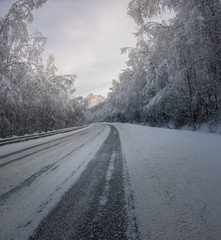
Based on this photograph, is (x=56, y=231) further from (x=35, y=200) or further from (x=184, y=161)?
(x=184, y=161)

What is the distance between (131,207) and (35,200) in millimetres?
1527

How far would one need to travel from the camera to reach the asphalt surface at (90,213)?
5.36ft

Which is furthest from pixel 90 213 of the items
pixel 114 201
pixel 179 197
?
pixel 179 197

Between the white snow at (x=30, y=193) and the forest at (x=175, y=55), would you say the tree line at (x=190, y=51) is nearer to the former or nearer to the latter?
the forest at (x=175, y=55)

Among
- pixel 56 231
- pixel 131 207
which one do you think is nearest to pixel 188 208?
pixel 131 207

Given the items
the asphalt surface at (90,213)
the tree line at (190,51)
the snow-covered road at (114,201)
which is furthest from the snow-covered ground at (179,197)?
the tree line at (190,51)

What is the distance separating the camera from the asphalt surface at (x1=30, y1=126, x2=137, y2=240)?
1635 millimetres

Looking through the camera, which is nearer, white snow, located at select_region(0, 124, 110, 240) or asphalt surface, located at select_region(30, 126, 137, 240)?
asphalt surface, located at select_region(30, 126, 137, 240)

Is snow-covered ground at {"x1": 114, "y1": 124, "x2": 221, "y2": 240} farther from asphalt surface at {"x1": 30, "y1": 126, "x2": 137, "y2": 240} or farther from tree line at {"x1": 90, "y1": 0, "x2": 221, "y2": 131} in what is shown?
tree line at {"x1": 90, "y1": 0, "x2": 221, "y2": 131}

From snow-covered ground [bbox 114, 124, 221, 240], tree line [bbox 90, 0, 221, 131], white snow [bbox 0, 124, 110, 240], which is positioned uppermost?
tree line [bbox 90, 0, 221, 131]

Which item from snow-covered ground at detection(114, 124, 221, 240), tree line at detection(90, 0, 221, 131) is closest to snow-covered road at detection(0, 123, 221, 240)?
snow-covered ground at detection(114, 124, 221, 240)

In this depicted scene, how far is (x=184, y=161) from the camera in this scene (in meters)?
3.89

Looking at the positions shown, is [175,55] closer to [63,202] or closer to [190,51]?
[190,51]

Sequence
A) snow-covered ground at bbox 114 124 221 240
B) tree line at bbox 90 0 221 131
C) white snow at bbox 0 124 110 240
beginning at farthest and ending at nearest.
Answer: tree line at bbox 90 0 221 131 → white snow at bbox 0 124 110 240 → snow-covered ground at bbox 114 124 221 240
